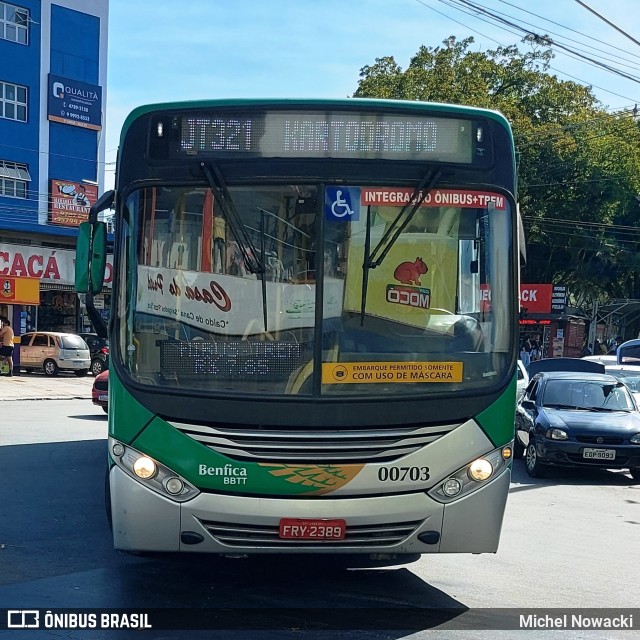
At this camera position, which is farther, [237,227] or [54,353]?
[54,353]

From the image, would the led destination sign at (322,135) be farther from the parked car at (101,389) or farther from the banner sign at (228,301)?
the parked car at (101,389)

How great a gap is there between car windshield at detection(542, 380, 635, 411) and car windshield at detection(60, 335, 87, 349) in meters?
22.3

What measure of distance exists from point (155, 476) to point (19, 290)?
31.5 m

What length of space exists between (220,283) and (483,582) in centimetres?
298

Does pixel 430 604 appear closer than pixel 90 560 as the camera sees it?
Yes

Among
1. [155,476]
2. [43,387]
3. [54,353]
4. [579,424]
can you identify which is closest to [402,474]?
[155,476]

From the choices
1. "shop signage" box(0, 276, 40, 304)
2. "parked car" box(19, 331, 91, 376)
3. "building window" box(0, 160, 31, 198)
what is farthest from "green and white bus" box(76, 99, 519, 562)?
"building window" box(0, 160, 31, 198)

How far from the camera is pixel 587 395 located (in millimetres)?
14289

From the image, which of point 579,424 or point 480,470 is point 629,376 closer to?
point 579,424

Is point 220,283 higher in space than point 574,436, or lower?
higher

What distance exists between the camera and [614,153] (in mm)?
47844

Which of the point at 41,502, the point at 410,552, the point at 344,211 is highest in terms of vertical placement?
the point at 344,211

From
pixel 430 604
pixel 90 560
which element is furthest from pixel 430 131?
pixel 90 560

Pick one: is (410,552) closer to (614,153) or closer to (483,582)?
(483,582)
